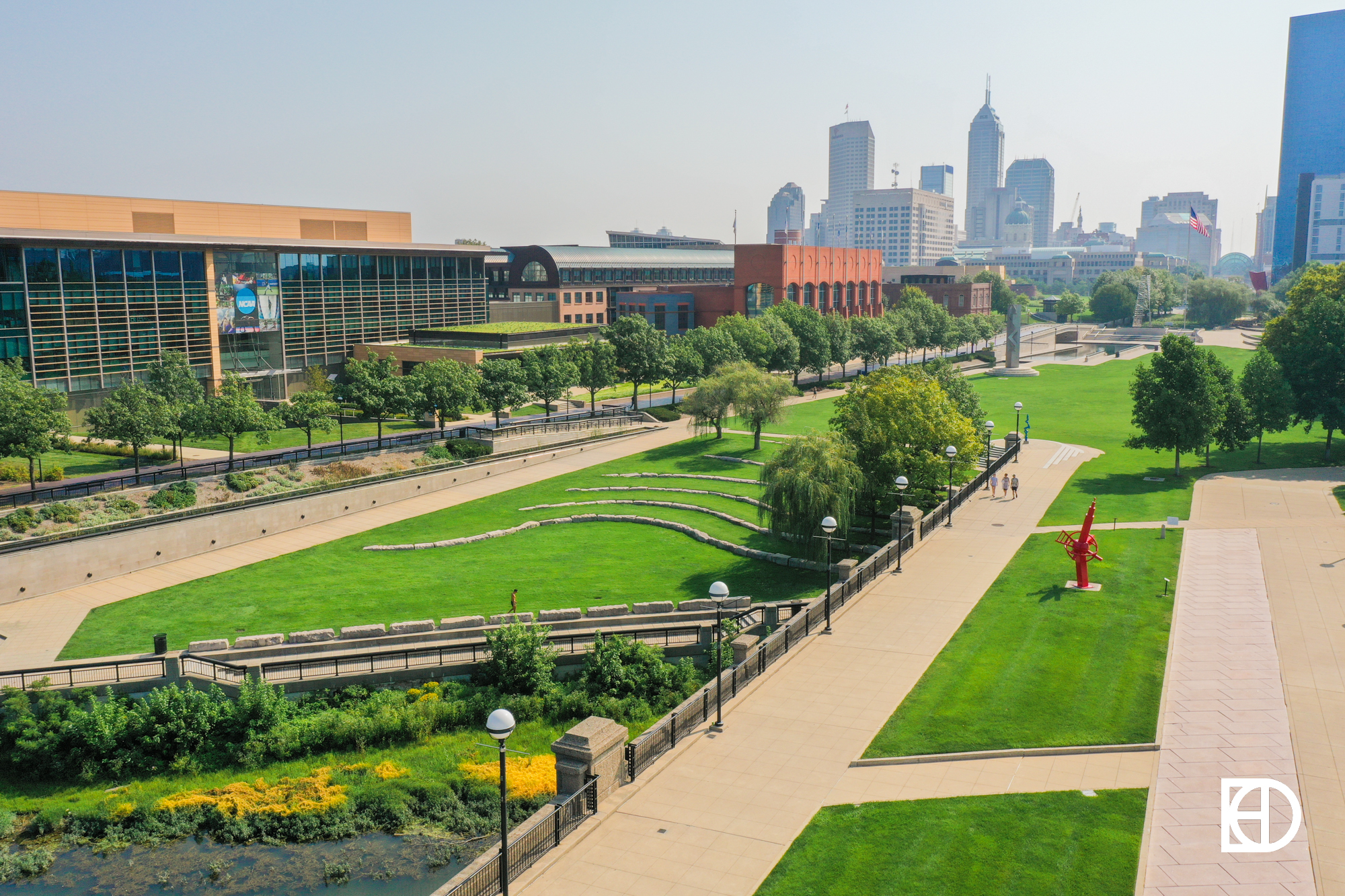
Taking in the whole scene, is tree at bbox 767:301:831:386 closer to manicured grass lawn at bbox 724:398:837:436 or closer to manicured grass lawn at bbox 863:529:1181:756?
manicured grass lawn at bbox 724:398:837:436

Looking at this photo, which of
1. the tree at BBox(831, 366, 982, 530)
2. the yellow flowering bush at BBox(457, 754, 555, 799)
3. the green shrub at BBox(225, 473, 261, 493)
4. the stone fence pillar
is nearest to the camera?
the stone fence pillar

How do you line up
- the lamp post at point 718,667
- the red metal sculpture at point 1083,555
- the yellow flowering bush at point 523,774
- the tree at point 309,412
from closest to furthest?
1. the lamp post at point 718,667
2. the yellow flowering bush at point 523,774
3. the red metal sculpture at point 1083,555
4. the tree at point 309,412

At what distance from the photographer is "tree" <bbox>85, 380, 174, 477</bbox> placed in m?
46.1

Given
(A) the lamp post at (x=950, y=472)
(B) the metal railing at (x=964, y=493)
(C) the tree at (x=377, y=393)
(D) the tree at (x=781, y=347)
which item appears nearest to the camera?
(B) the metal railing at (x=964, y=493)

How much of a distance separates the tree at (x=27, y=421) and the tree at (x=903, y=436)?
35.5m

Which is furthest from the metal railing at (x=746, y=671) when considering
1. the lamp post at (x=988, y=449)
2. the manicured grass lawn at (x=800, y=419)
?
the manicured grass lawn at (x=800, y=419)

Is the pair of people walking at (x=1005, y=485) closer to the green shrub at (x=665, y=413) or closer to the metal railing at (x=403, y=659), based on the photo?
the metal railing at (x=403, y=659)

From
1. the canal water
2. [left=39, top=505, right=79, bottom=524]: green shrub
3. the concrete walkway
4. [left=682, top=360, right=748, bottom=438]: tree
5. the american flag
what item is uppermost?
the american flag

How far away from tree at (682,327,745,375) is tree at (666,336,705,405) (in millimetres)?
1798

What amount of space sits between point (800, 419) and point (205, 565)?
44.0m

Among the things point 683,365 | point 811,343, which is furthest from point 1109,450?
point 811,343

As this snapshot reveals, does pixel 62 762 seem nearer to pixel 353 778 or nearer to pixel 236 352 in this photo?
pixel 353 778

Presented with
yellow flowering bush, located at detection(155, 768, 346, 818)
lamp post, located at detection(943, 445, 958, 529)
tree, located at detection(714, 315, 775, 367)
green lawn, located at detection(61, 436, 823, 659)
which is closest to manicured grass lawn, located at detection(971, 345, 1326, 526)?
lamp post, located at detection(943, 445, 958, 529)

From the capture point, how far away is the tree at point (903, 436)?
40.8 metres
